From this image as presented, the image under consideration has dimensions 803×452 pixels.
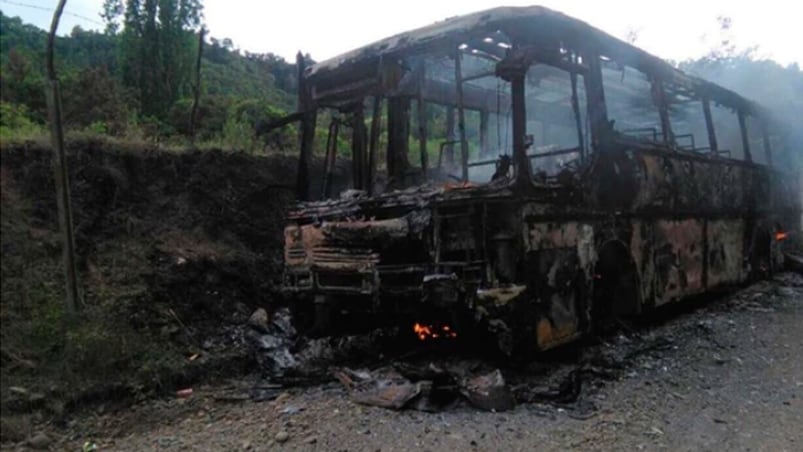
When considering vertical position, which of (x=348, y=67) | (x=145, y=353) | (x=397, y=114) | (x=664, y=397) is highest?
(x=348, y=67)

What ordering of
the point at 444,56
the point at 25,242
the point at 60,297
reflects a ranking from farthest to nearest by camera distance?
the point at 444,56 < the point at 60,297 < the point at 25,242

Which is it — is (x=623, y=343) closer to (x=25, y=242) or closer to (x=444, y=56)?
(x=444, y=56)

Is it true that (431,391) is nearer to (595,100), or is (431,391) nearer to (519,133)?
(519,133)

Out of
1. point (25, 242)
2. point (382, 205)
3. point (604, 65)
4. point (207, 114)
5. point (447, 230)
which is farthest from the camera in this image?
point (207, 114)

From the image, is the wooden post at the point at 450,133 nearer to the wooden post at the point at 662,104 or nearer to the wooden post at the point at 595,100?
the wooden post at the point at 595,100

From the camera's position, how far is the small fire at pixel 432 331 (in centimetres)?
561

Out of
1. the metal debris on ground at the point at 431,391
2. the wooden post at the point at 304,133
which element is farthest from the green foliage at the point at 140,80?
the metal debris on ground at the point at 431,391

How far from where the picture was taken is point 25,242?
2.66 metres

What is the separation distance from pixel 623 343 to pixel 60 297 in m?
5.43

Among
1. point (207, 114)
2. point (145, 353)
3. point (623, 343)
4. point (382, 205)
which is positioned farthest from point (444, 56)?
point (207, 114)

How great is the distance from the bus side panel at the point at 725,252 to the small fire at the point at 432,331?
4773 millimetres

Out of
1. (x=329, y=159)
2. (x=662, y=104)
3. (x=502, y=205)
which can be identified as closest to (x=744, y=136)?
(x=662, y=104)

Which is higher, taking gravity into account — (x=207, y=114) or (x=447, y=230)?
(x=207, y=114)

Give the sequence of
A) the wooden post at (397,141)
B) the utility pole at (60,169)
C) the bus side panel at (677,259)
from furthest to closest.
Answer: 1. the bus side panel at (677,259)
2. the wooden post at (397,141)
3. the utility pole at (60,169)
